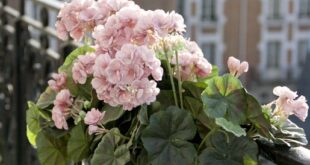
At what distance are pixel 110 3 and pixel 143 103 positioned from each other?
157 millimetres

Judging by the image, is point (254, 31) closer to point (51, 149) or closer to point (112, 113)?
point (51, 149)

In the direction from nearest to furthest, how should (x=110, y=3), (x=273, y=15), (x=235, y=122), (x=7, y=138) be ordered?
(x=235, y=122) < (x=110, y=3) < (x=7, y=138) < (x=273, y=15)

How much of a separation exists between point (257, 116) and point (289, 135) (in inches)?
1.7

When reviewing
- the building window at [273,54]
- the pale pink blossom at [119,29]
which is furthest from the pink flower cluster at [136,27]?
the building window at [273,54]

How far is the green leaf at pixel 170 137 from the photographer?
781 mm

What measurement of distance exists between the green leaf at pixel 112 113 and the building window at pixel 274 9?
19.8 metres

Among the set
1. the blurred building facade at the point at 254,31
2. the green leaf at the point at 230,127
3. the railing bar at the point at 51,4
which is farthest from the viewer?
the blurred building facade at the point at 254,31

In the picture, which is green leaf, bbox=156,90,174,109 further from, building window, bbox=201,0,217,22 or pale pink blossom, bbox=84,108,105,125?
building window, bbox=201,0,217,22

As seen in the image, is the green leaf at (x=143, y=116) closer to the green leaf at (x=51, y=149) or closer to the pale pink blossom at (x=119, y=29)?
the pale pink blossom at (x=119, y=29)

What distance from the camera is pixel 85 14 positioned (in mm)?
902

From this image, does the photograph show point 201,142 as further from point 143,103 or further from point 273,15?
point 273,15

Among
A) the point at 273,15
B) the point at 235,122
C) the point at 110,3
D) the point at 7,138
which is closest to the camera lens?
the point at 235,122

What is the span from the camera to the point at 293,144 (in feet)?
2.55

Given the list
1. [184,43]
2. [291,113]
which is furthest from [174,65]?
[291,113]
